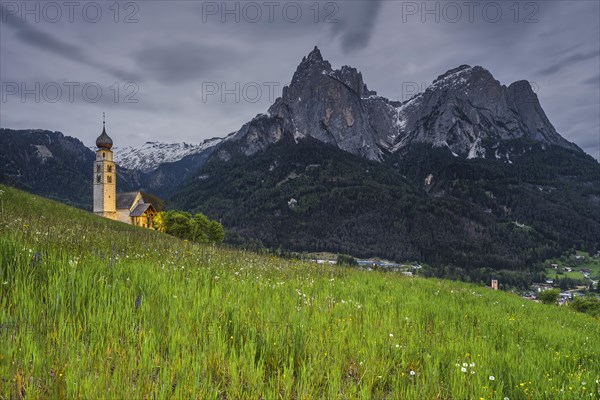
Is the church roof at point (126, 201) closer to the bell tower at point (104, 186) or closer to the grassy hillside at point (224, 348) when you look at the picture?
the bell tower at point (104, 186)

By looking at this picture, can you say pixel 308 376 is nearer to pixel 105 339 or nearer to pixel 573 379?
pixel 105 339

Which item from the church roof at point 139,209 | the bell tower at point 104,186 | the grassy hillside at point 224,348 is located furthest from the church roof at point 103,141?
the grassy hillside at point 224,348

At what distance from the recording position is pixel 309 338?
14.9 ft

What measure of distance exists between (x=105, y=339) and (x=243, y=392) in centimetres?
159

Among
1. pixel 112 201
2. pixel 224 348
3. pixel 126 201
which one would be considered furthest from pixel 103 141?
pixel 224 348

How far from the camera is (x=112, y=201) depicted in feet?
331

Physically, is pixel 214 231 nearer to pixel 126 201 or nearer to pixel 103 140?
pixel 126 201

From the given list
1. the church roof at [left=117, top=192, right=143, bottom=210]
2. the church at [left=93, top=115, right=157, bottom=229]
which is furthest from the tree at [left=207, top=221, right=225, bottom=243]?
the church roof at [left=117, top=192, right=143, bottom=210]

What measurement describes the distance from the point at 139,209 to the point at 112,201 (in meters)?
9.38

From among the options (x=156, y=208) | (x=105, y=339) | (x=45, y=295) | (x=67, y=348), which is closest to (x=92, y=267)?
(x=45, y=295)

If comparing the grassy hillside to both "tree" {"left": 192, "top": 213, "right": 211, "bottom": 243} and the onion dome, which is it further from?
the onion dome

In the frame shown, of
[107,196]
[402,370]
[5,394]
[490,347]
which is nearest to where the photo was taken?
[5,394]

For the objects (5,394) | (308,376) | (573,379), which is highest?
(5,394)

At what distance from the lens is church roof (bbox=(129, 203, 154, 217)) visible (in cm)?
9712
